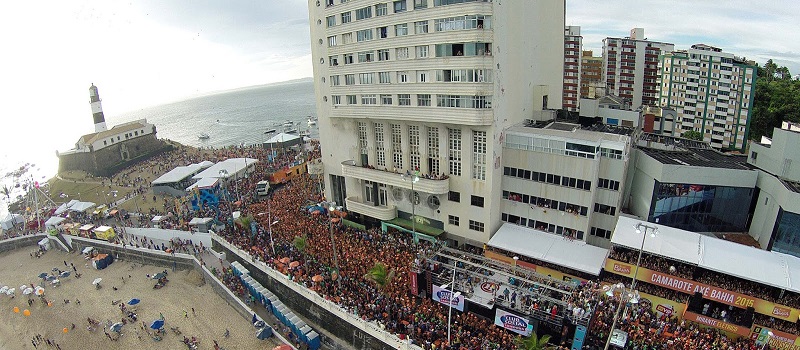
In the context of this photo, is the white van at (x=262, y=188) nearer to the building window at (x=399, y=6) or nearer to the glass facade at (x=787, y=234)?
the building window at (x=399, y=6)

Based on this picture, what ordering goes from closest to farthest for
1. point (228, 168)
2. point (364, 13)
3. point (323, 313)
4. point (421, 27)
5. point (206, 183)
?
point (323, 313)
point (421, 27)
point (364, 13)
point (206, 183)
point (228, 168)

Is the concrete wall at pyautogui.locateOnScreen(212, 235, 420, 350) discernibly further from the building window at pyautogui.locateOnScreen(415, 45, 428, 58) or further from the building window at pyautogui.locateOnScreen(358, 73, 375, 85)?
the building window at pyautogui.locateOnScreen(415, 45, 428, 58)

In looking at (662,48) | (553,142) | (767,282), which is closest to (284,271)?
(553,142)

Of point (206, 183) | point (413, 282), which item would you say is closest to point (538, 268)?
point (413, 282)

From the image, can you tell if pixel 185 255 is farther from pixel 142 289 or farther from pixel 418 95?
pixel 418 95

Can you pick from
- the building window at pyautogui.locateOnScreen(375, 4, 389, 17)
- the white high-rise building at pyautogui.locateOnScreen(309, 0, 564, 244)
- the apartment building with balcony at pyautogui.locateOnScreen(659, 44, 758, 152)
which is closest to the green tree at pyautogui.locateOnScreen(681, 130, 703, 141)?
the apartment building with balcony at pyautogui.locateOnScreen(659, 44, 758, 152)

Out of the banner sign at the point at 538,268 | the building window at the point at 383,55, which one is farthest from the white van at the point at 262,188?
the banner sign at the point at 538,268

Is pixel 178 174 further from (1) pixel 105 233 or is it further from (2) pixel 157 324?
(2) pixel 157 324
